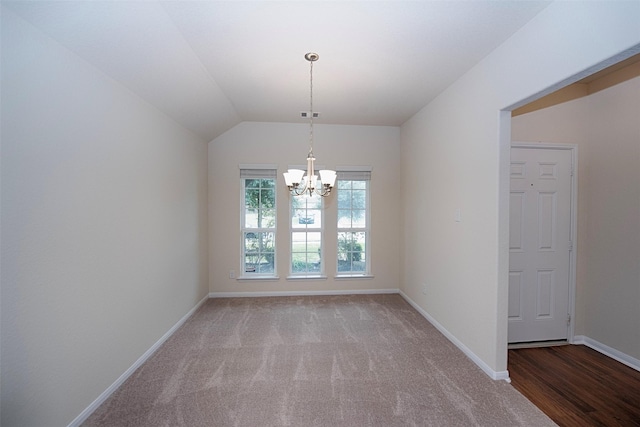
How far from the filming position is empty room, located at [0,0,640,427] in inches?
58.4

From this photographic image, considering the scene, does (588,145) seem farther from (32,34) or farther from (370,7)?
(32,34)

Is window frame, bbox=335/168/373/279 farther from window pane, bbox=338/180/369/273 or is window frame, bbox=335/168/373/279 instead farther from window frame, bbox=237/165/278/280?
window frame, bbox=237/165/278/280

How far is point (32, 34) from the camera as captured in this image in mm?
1443

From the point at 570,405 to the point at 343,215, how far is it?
315cm

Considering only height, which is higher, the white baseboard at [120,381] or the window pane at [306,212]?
the window pane at [306,212]

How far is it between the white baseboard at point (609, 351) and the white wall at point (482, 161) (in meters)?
1.30

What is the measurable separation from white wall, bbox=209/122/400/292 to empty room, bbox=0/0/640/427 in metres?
0.32

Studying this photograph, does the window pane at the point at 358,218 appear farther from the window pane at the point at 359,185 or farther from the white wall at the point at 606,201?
the white wall at the point at 606,201

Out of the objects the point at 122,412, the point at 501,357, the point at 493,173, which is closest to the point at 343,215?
the point at 493,173

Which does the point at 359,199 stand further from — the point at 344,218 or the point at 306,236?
the point at 306,236

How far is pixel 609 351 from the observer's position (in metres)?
2.54

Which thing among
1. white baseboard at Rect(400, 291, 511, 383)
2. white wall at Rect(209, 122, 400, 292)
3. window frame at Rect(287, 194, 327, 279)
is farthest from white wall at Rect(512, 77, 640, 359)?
window frame at Rect(287, 194, 327, 279)

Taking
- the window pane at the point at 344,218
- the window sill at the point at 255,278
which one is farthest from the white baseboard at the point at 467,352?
the window sill at the point at 255,278

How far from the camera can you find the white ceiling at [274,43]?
1.63 metres
